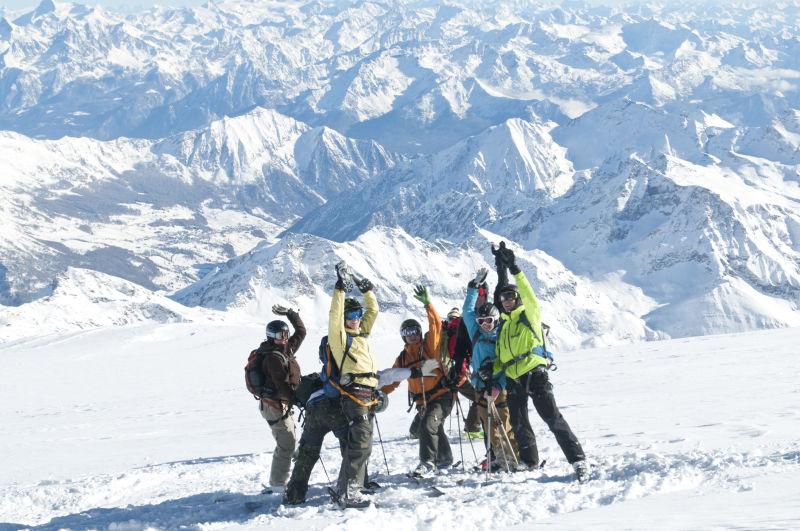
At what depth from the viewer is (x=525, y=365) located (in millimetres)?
13211

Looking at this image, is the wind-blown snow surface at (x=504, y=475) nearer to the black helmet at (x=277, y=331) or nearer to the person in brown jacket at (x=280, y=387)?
the person in brown jacket at (x=280, y=387)

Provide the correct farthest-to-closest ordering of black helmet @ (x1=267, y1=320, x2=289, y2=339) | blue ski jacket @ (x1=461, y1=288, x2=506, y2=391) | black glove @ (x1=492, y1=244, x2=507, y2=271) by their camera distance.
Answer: black glove @ (x1=492, y1=244, x2=507, y2=271) < blue ski jacket @ (x1=461, y1=288, x2=506, y2=391) < black helmet @ (x1=267, y1=320, x2=289, y2=339)

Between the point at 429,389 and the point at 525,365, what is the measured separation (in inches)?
87.9

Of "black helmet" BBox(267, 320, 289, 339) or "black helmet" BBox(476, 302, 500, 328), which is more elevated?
"black helmet" BBox(267, 320, 289, 339)

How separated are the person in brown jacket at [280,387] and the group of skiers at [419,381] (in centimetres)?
2

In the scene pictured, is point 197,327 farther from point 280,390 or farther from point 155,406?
point 280,390

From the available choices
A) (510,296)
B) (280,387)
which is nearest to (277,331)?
(280,387)

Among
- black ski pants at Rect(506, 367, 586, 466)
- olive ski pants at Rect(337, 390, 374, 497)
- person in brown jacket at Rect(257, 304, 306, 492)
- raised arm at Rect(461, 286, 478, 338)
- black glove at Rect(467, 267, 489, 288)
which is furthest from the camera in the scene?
black glove at Rect(467, 267, 489, 288)

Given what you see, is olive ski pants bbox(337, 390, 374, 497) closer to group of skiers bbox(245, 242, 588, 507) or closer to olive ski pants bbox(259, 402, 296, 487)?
group of skiers bbox(245, 242, 588, 507)

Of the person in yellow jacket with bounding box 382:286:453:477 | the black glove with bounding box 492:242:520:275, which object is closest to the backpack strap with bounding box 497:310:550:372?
the black glove with bounding box 492:242:520:275

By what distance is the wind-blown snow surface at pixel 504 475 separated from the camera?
10.9 m

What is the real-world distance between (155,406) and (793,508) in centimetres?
2822

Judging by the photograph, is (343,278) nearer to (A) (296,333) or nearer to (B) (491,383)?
(A) (296,333)

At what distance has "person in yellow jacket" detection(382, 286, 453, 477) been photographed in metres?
14.2
